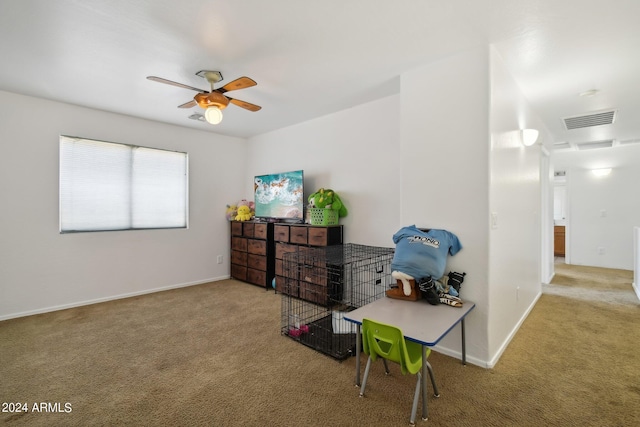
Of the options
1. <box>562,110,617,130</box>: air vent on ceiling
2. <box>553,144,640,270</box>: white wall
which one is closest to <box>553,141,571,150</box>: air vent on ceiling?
<box>553,144,640,270</box>: white wall

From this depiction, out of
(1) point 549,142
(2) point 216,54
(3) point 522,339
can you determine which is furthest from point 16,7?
(1) point 549,142

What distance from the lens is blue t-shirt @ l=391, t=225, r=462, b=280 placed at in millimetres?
2207

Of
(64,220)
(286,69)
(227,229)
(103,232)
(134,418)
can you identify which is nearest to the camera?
(134,418)

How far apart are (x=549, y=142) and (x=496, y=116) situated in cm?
350

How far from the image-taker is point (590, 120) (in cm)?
393

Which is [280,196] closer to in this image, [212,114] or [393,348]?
[212,114]

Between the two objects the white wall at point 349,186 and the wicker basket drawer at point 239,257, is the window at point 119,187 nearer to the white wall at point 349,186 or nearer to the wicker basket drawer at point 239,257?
the white wall at point 349,186

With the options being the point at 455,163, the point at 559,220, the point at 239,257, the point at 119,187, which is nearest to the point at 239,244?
the point at 239,257

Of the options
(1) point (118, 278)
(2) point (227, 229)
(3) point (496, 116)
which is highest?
(3) point (496, 116)

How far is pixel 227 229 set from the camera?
521cm

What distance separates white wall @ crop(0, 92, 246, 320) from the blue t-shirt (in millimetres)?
3671

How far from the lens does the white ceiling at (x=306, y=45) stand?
1.84m

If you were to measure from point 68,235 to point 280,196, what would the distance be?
278 centimetres

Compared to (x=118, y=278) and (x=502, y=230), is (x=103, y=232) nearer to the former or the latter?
(x=118, y=278)
